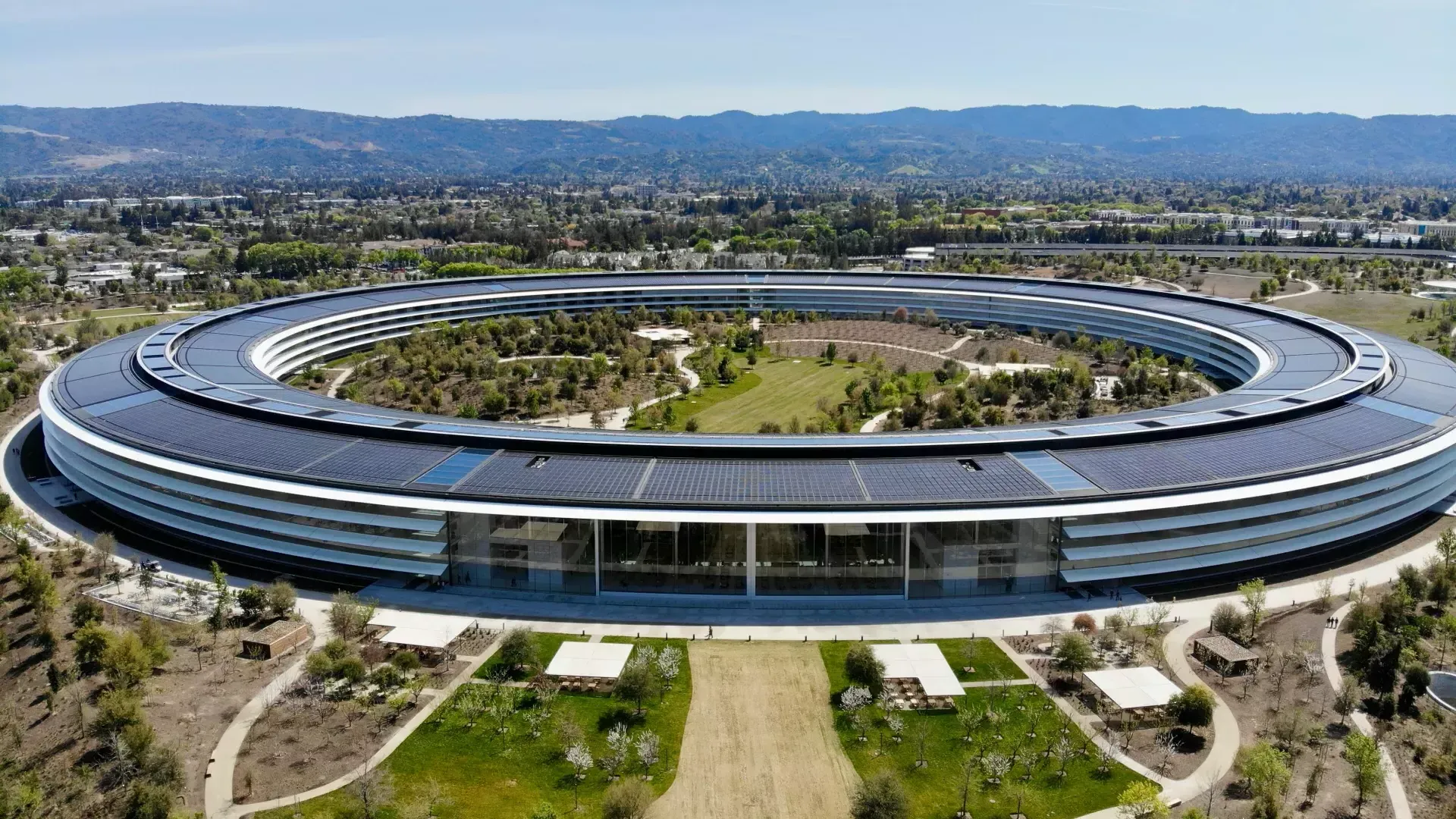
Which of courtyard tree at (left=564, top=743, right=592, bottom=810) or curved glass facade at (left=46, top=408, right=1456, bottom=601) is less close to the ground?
curved glass facade at (left=46, top=408, right=1456, bottom=601)

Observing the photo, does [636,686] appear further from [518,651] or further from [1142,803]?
[1142,803]

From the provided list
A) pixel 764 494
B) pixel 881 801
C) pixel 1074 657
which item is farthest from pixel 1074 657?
pixel 764 494

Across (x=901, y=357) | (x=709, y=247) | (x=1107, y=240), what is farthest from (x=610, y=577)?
(x=1107, y=240)

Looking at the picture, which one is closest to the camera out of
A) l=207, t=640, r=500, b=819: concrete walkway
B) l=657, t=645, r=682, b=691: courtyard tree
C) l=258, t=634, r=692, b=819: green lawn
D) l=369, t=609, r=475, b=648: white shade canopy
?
l=207, t=640, r=500, b=819: concrete walkway

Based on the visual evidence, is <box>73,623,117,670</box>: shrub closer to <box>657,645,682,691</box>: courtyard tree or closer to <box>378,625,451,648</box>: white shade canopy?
<box>378,625,451,648</box>: white shade canopy

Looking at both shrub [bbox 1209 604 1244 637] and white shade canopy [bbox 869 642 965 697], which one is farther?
shrub [bbox 1209 604 1244 637]

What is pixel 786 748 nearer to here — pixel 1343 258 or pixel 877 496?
pixel 877 496

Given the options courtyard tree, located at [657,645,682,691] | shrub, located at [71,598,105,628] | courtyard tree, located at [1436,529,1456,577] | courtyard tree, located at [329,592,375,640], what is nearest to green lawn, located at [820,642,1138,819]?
courtyard tree, located at [657,645,682,691]
